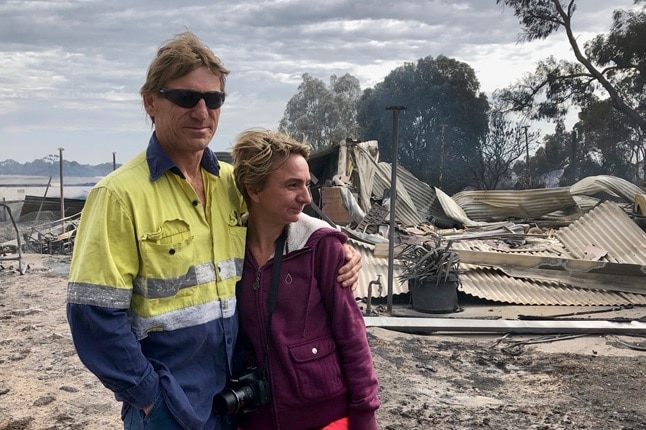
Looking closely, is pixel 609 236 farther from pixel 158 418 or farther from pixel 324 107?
pixel 324 107

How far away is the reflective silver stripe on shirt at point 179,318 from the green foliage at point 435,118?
31.5 meters

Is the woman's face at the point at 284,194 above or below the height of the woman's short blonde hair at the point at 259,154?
below

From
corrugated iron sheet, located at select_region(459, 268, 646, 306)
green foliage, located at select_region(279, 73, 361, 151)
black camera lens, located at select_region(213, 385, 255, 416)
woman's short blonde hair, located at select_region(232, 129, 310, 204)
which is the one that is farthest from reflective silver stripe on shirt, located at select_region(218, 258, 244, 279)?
green foliage, located at select_region(279, 73, 361, 151)

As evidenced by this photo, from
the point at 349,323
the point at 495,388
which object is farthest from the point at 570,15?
the point at 349,323

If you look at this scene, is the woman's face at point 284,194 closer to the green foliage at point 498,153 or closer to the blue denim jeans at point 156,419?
the blue denim jeans at point 156,419

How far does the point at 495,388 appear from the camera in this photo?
17.3 feet

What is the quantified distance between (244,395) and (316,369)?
21 centimetres

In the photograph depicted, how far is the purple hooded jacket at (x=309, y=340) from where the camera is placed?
1848mm

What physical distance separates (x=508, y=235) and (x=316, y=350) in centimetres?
1041

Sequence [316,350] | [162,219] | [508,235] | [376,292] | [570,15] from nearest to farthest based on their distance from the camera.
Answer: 1. [162,219]
2. [316,350]
3. [376,292]
4. [508,235]
5. [570,15]

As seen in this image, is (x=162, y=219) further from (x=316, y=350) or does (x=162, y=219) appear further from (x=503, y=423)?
(x=503, y=423)

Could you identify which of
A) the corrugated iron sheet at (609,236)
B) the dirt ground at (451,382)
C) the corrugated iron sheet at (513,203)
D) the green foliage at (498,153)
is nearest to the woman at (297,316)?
the dirt ground at (451,382)

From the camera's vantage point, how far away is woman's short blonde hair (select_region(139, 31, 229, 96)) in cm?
170

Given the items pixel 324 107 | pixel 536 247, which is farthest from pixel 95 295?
pixel 324 107
